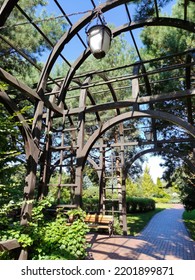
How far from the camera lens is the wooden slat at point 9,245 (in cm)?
282

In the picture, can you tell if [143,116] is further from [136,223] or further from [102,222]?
[136,223]

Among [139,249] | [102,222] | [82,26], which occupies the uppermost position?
[82,26]

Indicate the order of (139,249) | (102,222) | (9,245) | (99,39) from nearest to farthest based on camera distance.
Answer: (99,39)
(9,245)
(139,249)
(102,222)

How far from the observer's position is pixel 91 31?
96.4 inches

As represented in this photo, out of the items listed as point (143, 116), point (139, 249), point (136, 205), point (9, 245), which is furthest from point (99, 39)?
point (136, 205)

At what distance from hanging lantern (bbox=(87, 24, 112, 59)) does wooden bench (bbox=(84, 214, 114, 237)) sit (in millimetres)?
6500

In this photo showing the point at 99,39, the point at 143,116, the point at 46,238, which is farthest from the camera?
the point at 143,116

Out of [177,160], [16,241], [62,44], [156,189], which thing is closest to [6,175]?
[16,241]

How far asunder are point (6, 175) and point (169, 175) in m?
10.3

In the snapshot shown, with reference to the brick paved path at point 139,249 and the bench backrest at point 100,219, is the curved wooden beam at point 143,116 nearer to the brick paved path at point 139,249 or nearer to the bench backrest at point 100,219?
the brick paved path at point 139,249

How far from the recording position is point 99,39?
2367 mm

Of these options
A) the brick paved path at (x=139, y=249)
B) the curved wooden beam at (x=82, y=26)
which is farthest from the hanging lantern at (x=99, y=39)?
the brick paved path at (x=139, y=249)

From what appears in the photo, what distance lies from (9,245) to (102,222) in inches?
211
